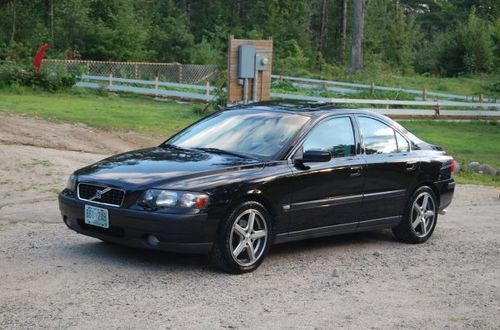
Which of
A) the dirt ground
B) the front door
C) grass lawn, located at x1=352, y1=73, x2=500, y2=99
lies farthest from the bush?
the front door

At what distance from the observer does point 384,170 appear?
27.8 feet

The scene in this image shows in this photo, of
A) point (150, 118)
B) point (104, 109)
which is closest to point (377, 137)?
point (150, 118)

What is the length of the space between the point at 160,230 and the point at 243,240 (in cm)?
81

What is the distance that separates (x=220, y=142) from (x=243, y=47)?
774 cm

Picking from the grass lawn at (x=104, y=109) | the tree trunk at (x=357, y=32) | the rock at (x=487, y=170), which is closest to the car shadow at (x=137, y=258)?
the grass lawn at (x=104, y=109)

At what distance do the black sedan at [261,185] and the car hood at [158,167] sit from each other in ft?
0.03

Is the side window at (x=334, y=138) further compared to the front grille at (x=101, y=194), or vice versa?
the side window at (x=334, y=138)

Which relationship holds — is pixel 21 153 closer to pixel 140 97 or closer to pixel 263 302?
pixel 263 302

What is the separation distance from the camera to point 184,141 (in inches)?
326

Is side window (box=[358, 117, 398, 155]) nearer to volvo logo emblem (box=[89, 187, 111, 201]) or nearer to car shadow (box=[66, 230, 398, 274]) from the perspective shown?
car shadow (box=[66, 230, 398, 274])

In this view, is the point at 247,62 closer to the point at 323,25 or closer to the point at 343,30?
the point at 343,30

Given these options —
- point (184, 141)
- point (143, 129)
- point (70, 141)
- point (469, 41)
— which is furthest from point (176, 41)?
point (184, 141)

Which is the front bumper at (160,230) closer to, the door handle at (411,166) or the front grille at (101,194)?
the front grille at (101,194)

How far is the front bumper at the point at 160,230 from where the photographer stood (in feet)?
21.9
